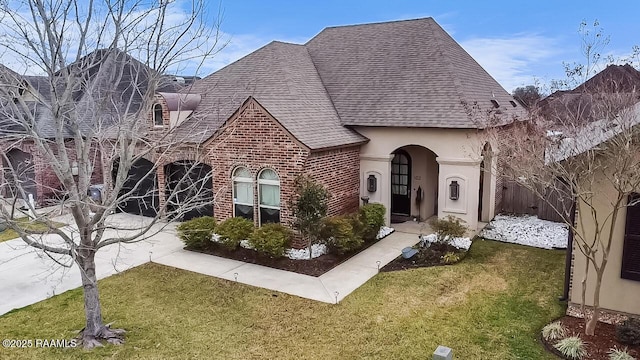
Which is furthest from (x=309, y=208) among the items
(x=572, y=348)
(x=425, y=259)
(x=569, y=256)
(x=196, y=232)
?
(x=572, y=348)

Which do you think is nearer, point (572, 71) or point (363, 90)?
point (572, 71)

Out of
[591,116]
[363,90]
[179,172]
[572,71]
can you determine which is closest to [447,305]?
[591,116]

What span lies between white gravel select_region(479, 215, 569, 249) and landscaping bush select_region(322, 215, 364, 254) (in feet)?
15.8

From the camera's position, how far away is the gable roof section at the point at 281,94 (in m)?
13.4

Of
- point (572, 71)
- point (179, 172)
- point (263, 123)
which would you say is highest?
point (572, 71)

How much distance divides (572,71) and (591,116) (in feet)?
3.46

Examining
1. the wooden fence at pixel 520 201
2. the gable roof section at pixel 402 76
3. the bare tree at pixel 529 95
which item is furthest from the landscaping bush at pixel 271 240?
the bare tree at pixel 529 95

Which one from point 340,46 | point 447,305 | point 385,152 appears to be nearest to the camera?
point 447,305

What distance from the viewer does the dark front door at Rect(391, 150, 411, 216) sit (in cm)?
1659

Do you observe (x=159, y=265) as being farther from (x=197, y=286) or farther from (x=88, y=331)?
(x=88, y=331)

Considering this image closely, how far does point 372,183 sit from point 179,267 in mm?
6819

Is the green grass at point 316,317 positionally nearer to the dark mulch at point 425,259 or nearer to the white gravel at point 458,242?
the dark mulch at point 425,259

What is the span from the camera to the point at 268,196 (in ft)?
43.4

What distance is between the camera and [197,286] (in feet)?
33.9
